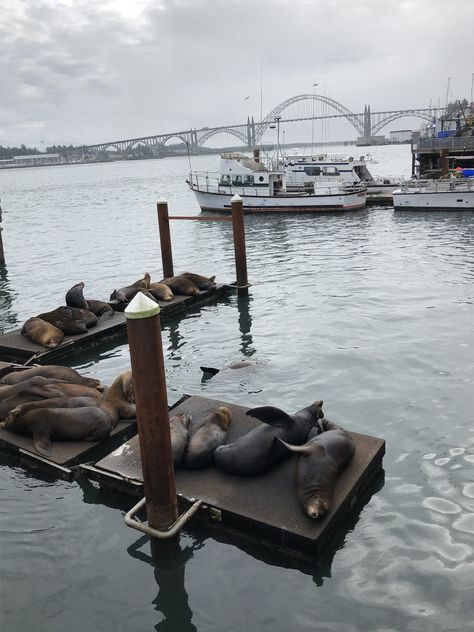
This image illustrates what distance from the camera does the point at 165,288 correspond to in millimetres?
13711

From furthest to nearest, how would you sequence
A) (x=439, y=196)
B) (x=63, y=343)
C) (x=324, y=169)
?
(x=324, y=169), (x=439, y=196), (x=63, y=343)

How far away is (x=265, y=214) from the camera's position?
35125mm

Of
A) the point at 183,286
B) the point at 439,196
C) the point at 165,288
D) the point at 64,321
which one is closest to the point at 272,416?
the point at 64,321

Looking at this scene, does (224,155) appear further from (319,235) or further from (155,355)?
(155,355)

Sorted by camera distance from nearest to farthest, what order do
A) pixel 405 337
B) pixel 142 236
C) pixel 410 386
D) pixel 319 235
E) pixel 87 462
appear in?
pixel 87 462, pixel 410 386, pixel 405 337, pixel 319 235, pixel 142 236

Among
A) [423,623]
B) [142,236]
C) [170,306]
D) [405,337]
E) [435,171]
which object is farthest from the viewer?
[435,171]

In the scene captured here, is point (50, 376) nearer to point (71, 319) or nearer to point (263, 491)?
point (71, 319)

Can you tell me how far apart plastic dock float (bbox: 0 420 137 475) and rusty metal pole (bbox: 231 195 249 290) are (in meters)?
8.33

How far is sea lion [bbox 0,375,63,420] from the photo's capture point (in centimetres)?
721

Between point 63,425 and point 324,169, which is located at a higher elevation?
point 324,169

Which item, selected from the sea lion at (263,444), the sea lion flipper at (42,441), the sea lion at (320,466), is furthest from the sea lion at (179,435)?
the sea lion flipper at (42,441)

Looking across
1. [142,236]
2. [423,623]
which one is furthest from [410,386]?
[142,236]

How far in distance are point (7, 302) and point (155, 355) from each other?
12.8m

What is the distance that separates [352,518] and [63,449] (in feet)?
10.7
